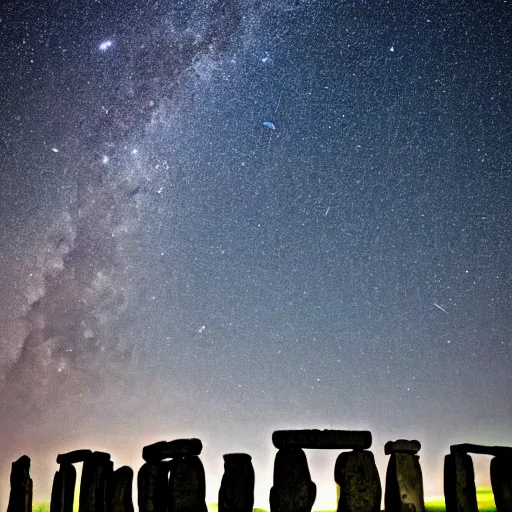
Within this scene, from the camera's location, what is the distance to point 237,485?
A: 347 inches

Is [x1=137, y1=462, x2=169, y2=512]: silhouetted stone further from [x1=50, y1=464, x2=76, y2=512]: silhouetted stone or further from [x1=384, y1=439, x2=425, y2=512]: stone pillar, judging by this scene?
[x1=384, y1=439, x2=425, y2=512]: stone pillar

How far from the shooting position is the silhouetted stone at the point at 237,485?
871 cm

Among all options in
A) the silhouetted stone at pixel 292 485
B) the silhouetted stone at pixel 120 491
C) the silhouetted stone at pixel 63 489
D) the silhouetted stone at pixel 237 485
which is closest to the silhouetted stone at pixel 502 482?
the silhouetted stone at pixel 292 485

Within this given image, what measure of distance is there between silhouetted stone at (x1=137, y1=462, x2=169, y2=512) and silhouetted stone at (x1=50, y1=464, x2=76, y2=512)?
4.92 feet

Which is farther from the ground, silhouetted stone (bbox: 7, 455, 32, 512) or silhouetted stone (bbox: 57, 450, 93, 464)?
silhouetted stone (bbox: 57, 450, 93, 464)

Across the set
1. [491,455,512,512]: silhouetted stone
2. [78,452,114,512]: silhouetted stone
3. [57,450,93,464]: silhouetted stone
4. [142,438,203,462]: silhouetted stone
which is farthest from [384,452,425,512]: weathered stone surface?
[57,450,93,464]: silhouetted stone

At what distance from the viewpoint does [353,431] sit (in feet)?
28.6

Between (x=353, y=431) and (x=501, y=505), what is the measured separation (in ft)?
7.14

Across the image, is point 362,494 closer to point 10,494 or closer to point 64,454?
point 64,454

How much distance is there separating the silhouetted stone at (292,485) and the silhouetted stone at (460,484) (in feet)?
6.31

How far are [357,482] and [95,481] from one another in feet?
13.9

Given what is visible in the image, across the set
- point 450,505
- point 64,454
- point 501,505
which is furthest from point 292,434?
point 64,454

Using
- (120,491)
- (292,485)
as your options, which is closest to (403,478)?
(292,485)

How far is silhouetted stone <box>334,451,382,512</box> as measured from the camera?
27.4 ft
